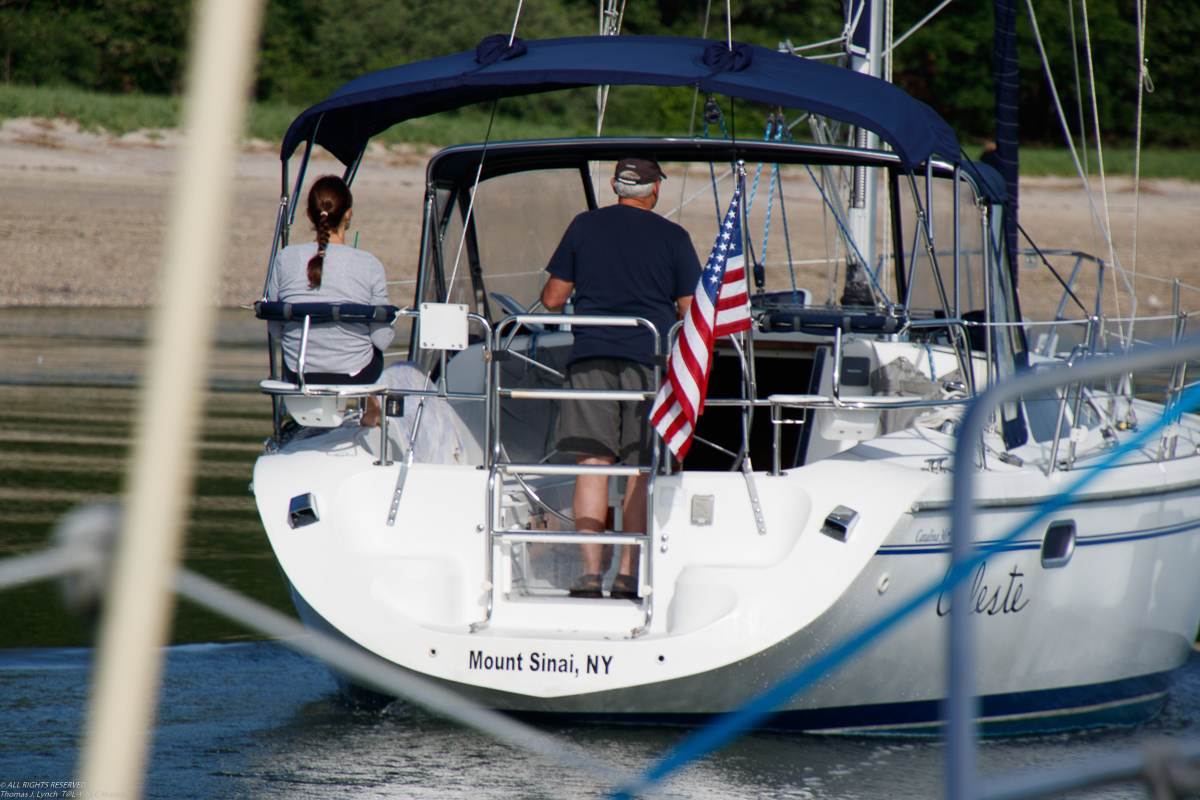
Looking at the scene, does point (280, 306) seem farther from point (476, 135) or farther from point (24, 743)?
point (476, 135)

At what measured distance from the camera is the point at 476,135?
29703 mm

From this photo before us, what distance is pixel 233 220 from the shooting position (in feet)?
69.7

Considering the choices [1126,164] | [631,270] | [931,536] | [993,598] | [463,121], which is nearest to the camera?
[931,536]

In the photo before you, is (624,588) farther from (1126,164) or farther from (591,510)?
(1126,164)

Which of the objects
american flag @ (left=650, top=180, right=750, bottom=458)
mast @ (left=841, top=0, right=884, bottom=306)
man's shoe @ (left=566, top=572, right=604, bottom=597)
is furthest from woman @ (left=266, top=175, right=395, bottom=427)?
mast @ (left=841, top=0, right=884, bottom=306)

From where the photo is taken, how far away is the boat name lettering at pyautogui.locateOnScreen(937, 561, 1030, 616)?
4203 mm

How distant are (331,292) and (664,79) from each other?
1425 mm

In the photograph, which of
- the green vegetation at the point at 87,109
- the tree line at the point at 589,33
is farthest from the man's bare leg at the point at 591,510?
the tree line at the point at 589,33

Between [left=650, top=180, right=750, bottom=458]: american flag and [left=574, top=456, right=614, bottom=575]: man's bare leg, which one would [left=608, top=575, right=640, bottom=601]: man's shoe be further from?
[left=650, top=180, right=750, bottom=458]: american flag

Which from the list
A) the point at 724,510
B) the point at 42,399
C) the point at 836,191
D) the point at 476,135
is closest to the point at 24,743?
the point at 724,510

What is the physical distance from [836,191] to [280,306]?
2804 mm

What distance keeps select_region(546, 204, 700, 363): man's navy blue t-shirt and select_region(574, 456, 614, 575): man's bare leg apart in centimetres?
43

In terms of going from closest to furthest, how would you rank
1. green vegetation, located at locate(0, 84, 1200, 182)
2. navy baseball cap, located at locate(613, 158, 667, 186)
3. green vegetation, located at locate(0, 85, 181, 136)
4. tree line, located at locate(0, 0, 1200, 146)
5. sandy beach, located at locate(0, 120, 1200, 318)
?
navy baseball cap, located at locate(613, 158, 667, 186)
sandy beach, located at locate(0, 120, 1200, 318)
green vegetation, located at locate(0, 85, 181, 136)
green vegetation, located at locate(0, 84, 1200, 182)
tree line, located at locate(0, 0, 1200, 146)

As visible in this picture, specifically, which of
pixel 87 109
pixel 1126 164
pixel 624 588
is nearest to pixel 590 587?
pixel 624 588
